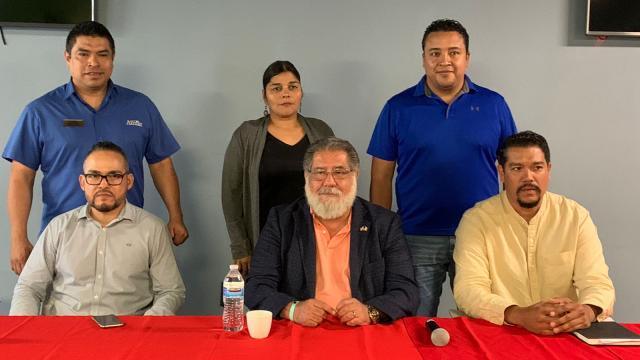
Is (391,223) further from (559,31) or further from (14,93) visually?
(14,93)

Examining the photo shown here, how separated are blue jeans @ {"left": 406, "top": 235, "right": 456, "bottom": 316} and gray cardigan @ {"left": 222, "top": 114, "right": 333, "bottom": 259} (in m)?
0.75

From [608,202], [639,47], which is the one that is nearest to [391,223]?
[608,202]

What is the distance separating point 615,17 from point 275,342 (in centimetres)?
279

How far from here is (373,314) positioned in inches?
81.5

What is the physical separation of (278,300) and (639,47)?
2.70 meters

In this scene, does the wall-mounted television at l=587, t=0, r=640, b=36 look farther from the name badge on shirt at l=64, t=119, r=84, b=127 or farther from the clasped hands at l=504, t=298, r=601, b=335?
the name badge on shirt at l=64, t=119, r=84, b=127

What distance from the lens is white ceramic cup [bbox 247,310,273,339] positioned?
1.87m

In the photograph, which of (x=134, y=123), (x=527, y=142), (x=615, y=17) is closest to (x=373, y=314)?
(x=527, y=142)

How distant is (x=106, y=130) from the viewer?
9.82 ft

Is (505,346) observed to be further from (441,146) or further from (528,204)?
(441,146)

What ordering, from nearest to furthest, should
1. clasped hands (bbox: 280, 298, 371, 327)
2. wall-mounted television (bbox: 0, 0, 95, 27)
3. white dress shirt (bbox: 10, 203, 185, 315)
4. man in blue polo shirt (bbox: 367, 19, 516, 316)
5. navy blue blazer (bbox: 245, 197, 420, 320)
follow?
1. clasped hands (bbox: 280, 298, 371, 327)
2. navy blue blazer (bbox: 245, 197, 420, 320)
3. white dress shirt (bbox: 10, 203, 185, 315)
4. man in blue polo shirt (bbox: 367, 19, 516, 316)
5. wall-mounted television (bbox: 0, 0, 95, 27)

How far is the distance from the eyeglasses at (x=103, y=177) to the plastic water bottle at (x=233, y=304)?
2.78ft

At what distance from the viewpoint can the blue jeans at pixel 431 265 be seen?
9.45 feet

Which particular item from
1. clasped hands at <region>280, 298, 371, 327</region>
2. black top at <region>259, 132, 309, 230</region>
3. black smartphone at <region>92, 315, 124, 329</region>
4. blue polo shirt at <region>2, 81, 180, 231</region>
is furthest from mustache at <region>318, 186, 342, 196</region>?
blue polo shirt at <region>2, 81, 180, 231</region>
